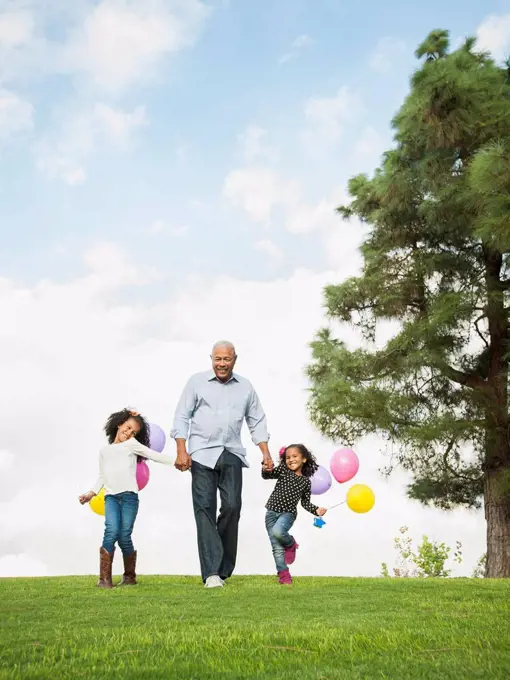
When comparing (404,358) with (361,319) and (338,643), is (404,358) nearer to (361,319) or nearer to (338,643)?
(361,319)

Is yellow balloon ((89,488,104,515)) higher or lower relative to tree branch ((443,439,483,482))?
lower

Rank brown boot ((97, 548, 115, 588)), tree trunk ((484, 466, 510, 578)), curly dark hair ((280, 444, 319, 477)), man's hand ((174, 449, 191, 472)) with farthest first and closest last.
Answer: tree trunk ((484, 466, 510, 578)) → curly dark hair ((280, 444, 319, 477)) → brown boot ((97, 548, 115, 588)) → man's hand ((174, 449, 191, 472))

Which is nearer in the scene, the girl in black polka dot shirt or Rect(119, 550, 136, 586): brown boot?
the girl in black polka dot shirt

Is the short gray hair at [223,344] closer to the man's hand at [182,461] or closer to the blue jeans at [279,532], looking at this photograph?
the man's hand at [182,461]

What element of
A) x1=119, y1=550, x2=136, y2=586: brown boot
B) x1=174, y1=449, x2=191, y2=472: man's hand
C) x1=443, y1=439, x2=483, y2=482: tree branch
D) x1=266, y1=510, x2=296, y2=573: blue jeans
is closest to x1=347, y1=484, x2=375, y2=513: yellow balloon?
x1=266, y1=510, x2=296, y2=573: blue jeans

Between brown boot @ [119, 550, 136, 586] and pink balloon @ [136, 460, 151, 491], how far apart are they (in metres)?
1.67

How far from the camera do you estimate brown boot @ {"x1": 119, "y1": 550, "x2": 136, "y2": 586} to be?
21.3 ft

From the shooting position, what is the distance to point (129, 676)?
2.39 metres

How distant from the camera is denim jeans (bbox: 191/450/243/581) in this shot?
610 cm

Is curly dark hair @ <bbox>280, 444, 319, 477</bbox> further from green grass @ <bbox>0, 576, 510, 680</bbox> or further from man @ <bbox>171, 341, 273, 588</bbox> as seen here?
green grass @ <bbox>0, 576, 510, 680</bbox>

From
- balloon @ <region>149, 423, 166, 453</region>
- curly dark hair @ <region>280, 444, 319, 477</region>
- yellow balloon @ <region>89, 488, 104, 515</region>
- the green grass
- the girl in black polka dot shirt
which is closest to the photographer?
the green grass

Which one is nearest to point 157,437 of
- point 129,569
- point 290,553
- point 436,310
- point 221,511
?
point 129,569

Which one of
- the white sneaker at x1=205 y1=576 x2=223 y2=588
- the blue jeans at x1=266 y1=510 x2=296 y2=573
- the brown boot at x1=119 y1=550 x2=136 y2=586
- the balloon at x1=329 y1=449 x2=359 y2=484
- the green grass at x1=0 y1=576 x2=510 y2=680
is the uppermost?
the balloon at x1=329 y1=449 x2=359 y2=484

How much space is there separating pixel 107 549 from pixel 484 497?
7.85 meters
